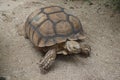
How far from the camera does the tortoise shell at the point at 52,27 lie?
12.1ft

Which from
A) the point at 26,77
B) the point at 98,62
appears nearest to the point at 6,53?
the point at 26,77

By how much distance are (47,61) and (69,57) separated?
1.29 ft

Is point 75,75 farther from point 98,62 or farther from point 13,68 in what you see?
point 13,68

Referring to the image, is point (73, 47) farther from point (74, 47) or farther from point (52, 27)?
point (52, 27)

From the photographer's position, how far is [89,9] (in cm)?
489

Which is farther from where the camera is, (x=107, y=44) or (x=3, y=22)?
(x=3, y=22)

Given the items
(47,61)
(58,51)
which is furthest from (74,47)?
(47,61)

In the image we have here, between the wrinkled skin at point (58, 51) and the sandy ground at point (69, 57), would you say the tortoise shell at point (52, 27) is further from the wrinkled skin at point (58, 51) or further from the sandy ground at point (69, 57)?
the sandy ground at point (69, 57)

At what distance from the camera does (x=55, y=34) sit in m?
3.69

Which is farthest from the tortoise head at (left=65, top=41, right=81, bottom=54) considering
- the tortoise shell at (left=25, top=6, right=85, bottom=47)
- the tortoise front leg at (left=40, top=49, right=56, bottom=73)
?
the tortoise front leg at (left=40, top=49, right=56, bottom=73)

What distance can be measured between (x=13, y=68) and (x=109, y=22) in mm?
1777

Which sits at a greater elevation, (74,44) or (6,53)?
(74,44)

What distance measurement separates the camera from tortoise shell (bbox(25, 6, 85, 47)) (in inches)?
145

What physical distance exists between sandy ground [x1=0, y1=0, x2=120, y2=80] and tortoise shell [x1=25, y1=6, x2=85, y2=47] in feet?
0.91
